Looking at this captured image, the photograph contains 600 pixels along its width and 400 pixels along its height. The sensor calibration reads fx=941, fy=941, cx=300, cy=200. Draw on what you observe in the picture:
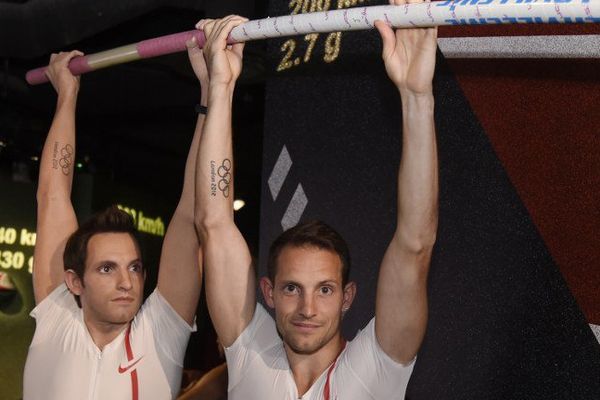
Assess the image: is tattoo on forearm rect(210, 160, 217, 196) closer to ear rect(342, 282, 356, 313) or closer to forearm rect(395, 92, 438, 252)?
ear rect(342, 282, 356, 313)

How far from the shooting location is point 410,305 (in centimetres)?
230

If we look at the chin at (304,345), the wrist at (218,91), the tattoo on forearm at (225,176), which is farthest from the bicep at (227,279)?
the wrist at (218,91)

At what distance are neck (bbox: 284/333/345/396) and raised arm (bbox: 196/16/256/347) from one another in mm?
201

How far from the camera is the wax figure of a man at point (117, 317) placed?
285 cm

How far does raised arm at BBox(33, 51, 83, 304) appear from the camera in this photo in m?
3.21

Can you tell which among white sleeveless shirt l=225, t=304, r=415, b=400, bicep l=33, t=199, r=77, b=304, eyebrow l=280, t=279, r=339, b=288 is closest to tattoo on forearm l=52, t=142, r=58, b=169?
bicep l=33, t=199, r=77, b=304

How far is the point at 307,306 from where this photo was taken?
7.83 feet

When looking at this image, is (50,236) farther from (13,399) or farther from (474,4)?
(13,399)

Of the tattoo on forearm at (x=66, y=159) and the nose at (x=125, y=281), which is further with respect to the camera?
the tattoo on forearm at (x=66, y=159)

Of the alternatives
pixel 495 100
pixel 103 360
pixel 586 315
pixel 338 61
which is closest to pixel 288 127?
pixel 338 61

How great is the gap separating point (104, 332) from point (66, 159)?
2.30ft

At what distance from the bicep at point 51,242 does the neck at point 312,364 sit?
3.57 feet

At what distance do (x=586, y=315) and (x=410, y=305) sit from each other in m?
0.57

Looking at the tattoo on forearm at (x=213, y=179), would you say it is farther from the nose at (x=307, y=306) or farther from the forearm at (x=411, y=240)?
the forearm at (x=411, y=240)
